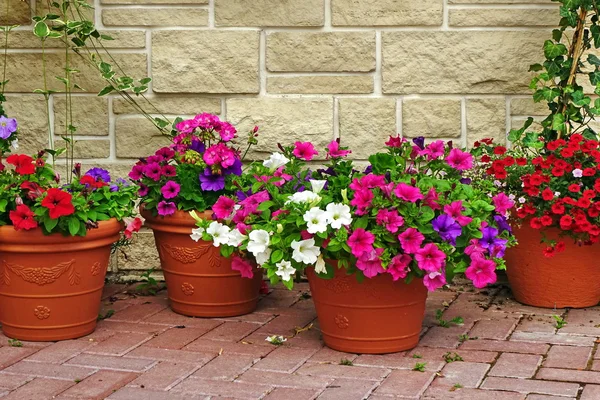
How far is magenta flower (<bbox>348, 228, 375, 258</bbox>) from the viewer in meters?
3.30

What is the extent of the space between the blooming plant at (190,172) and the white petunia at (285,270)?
66 centimetres

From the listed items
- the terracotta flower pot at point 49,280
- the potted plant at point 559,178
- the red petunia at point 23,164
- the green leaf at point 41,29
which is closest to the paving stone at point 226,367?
the terracotta flower pot at point 49,280

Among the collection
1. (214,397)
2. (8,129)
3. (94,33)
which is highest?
(94,33)

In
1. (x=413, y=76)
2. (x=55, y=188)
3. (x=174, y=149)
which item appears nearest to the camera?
(x=55, y=188)

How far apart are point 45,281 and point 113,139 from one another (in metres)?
1.18

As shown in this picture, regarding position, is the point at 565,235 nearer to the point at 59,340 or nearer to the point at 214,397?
the point at 214,397

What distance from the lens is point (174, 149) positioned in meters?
4.25

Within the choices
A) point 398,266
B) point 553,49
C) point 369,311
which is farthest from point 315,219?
point 553,49

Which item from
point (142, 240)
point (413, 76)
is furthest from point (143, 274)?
point (413, 76)

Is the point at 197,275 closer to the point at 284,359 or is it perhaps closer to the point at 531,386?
the point at 284,359

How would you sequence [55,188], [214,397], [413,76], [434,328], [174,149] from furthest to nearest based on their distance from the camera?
[413,76] → [174,149] → [434,328] → [55,188] → [214,397]

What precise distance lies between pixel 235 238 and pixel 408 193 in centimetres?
69

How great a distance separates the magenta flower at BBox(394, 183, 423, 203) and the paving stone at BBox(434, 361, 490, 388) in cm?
62

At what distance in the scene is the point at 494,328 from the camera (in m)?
3.94
